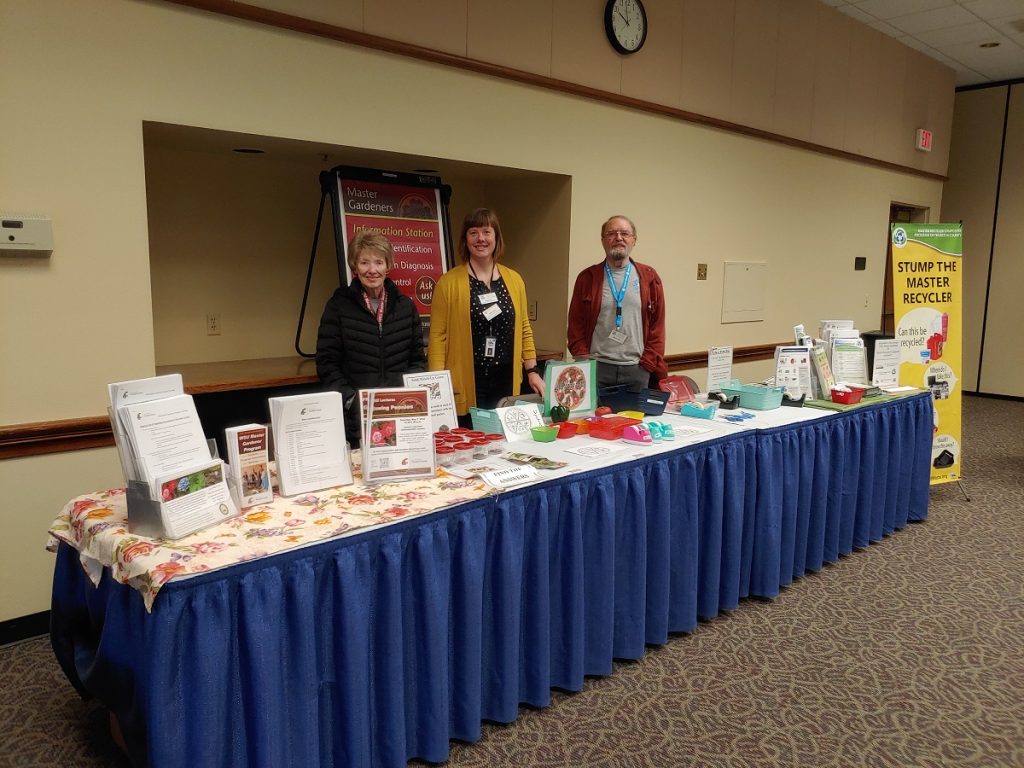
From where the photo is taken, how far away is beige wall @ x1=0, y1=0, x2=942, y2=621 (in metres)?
2.50

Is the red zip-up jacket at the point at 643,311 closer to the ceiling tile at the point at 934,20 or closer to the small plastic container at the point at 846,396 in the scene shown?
the small plastic container at the point at 846,396

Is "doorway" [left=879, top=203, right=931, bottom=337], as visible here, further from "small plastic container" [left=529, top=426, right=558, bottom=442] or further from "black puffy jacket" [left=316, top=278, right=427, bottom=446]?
"black puffy jacket" [left=316, top=278, right=427, bottom=446]

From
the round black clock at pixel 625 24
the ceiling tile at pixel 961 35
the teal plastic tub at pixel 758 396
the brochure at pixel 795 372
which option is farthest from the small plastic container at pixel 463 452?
the ceiling tile at pixel 961 35

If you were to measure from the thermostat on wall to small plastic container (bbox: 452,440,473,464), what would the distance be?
1.63m

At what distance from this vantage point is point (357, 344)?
2.77 m

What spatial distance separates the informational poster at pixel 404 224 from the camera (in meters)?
3.64

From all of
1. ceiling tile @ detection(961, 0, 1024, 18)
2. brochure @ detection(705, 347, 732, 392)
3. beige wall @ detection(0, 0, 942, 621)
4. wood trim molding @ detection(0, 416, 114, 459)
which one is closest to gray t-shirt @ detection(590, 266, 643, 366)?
brochure @ detection(705, 347, 732, 392)

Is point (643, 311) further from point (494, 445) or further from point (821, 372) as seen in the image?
point (494, 445)

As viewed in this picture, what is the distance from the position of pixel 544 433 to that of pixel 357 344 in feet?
2.66

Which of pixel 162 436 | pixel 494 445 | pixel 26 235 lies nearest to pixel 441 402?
pixel 494 445

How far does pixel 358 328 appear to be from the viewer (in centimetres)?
276

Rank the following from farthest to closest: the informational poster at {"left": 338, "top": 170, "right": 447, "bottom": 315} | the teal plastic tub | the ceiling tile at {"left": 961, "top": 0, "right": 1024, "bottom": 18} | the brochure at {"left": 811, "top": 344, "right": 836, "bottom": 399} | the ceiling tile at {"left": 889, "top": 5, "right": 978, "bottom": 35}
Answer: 1. the ceiling tile at {"left": 889, "top": 5, "right": 978, "bottom": 35}
2. the ceiling tile at {"left": 961, "top": 0, "right": 1024, "bottom": 18}
3. the informational poster at {"left": 338, "top": 170, "right": 447, "bottom": 315}
4. the brochure at {"left": 811, "top": 344, "right": 836, "bottom": 399}
5. the teal plastic tub

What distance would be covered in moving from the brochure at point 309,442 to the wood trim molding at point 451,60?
188 centimetres

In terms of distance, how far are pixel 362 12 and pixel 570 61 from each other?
1325 millimetres
